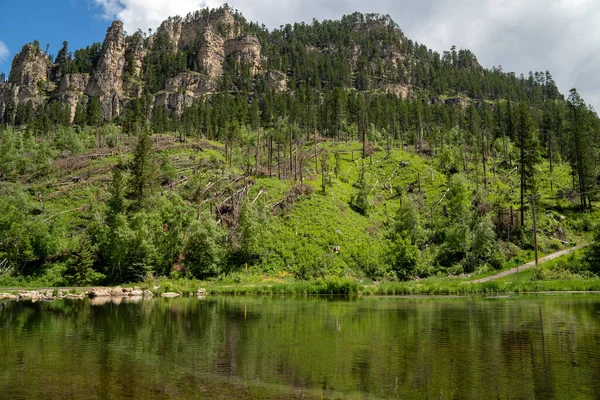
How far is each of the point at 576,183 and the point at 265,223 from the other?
6074cm

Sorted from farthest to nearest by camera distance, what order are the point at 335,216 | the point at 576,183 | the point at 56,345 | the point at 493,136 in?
the point at 493,136 < the point at 576,183 < the point at 335,216 < the point at 56,345

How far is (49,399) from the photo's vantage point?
10422 millimetres

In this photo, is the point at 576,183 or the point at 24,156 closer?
the point at 576,183

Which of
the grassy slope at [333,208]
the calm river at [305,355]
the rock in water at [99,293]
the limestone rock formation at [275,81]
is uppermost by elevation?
the limestone rock formation at [275,81]

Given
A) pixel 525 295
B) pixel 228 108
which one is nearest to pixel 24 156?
pixel 228 108

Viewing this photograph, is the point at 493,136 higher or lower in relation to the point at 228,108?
lower

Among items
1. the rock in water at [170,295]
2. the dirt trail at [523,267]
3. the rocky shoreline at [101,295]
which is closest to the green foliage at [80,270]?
the rocky shoreline at [101,295]

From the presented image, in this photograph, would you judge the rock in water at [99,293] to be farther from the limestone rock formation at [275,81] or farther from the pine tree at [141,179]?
the limestone rock formation at [275,81]

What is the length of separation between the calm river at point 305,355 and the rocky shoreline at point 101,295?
1321 cm

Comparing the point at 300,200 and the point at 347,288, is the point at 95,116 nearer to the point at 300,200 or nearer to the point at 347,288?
the point at 300,200

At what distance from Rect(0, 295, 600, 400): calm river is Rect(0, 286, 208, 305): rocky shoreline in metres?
13.2

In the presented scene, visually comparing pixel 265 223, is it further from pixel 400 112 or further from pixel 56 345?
pixel 400 112

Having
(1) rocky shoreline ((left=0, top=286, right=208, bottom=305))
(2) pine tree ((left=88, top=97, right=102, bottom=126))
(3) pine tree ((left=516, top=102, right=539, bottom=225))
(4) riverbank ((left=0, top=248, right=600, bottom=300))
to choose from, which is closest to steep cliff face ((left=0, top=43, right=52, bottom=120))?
(2) pine tree ((left=88, top=97, right=102, bottom=126))

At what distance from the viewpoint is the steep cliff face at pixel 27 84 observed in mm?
185875
